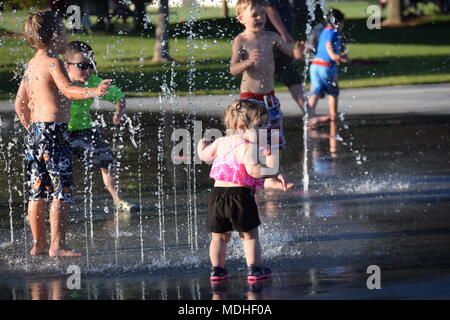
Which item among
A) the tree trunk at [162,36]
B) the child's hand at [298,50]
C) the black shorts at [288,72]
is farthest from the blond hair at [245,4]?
the tree trunk at [162,36]

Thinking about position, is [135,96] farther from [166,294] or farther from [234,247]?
[166,294]

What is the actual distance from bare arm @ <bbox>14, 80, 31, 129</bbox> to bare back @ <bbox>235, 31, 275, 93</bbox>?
86.3 inches

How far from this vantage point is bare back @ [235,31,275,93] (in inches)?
323

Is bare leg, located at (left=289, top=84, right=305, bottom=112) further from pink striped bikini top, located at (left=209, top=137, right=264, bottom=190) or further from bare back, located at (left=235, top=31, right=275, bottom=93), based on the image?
pink striped bikini top, located at (left=209, top=137, right=264, bottom=190)

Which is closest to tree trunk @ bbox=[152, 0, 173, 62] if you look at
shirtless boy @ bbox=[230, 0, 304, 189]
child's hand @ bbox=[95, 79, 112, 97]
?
shirtless boy @ bbox=[230, 0, 304, 189]

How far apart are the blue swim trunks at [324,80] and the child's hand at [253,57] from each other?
4.05 meters

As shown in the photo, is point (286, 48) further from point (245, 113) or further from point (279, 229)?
point (245, 113)

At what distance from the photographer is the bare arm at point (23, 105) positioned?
6523mm

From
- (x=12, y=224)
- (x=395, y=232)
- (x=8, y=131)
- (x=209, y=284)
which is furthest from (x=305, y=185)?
(x=8, y=131)

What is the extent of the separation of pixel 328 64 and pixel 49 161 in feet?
20.8

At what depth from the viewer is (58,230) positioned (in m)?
6.33

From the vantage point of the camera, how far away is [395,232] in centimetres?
680

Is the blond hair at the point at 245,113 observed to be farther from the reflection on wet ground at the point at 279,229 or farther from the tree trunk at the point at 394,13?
the tree trunk at the point at 394,13

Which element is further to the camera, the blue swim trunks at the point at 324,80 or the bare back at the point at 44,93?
the blue swim trunks at the point at 324,80
